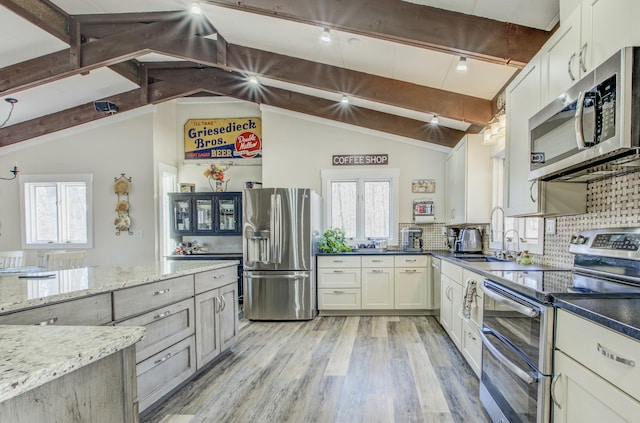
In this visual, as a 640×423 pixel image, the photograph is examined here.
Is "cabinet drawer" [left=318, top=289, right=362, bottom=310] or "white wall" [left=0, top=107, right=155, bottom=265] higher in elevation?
"white wall" [left=0, top=107, right=155, bottom=265]

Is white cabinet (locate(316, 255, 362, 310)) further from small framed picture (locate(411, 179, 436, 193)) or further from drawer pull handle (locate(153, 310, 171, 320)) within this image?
drawer pull handle (locate(153, 310, 171, 320))

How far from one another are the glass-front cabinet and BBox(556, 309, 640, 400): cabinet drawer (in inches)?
178

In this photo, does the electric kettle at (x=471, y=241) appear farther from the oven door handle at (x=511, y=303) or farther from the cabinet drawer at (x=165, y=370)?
the cabinet drawer at (x=165, y=370)

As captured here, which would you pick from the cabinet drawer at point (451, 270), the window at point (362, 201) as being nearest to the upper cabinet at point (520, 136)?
the cabinet drawer at point (451, 270)

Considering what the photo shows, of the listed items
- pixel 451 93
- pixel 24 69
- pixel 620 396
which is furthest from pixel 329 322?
pixel 24 69

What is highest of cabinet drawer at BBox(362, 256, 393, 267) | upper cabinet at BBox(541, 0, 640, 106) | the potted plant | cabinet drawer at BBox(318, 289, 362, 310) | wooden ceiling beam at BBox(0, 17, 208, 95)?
wooden ceiling beam at BBox(0, 17, 208, 95)

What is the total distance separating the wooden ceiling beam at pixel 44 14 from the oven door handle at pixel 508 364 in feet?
14.9

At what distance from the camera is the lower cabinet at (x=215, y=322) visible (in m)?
2.62

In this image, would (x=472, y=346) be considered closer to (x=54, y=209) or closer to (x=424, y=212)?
(x=424, y=212)

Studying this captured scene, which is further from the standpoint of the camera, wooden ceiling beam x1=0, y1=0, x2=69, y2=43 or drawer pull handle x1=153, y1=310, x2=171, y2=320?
wooden ceiling beam x1=0, y1=0, x2=69, y2=43

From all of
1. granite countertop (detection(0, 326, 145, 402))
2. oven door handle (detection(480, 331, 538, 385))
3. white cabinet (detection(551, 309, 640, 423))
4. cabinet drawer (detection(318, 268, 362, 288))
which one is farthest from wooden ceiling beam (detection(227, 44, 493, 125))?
granite countertop (detection(0, 326, 145, 402))

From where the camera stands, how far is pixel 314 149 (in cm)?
509

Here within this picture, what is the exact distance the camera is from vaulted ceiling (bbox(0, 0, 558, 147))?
7.91ft

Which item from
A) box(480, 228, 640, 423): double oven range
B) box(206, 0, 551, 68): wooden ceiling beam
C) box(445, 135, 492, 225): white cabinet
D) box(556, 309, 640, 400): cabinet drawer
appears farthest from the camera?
box(445, 135, 492, 225): white cabinet
